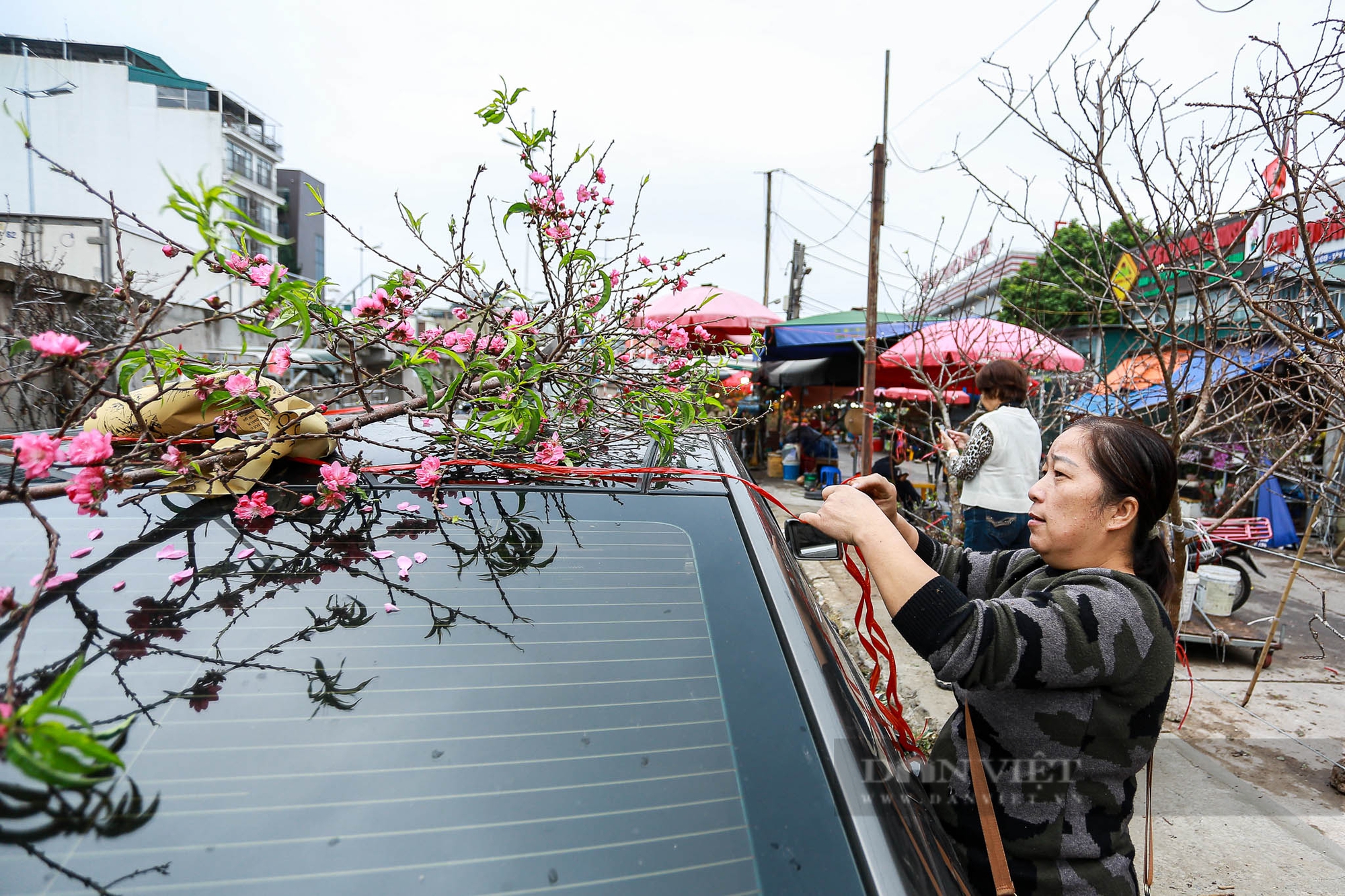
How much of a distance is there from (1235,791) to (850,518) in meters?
3.19

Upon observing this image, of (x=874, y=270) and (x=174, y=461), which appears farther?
(x=874, y=270)

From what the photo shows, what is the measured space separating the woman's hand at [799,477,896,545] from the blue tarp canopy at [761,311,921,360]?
8806 millimetres

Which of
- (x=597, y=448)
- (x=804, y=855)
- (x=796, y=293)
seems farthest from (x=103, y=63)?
(x=804, y=855)

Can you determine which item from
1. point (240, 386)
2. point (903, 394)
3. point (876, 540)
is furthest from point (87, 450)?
point (903, 394)

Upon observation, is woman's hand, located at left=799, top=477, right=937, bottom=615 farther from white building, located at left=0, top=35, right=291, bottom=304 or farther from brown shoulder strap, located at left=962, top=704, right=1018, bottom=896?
white building, located at left=0, top=35, right=291, bottom=304

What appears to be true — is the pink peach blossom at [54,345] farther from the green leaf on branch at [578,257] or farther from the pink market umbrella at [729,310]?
the pink market umbrella at [729,310]

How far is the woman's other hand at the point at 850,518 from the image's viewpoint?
4.48ft

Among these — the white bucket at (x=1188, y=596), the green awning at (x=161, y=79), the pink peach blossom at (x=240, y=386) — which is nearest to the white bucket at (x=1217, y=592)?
the white bucket at (x=1188, y=596)

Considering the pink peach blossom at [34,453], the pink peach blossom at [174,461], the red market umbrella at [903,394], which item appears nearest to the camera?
the pink peach blossom at [34,453]

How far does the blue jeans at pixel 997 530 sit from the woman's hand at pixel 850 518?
11.2 feet

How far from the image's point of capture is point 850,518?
140 centimetres

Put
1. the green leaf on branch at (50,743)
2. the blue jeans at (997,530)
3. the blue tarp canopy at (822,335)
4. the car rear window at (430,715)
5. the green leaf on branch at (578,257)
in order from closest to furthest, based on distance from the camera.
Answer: the green leaf on branch at (50,743) < the car rear window at (430,715) < the green leaf on branch at (578,257) < the blue jeans at (997,530) < the blue tarp canopy at (822,335)

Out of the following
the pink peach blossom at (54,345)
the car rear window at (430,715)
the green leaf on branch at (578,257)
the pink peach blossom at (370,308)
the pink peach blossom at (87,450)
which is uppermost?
the green leaf on branch at (578,257)

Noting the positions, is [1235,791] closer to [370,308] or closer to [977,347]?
[370,308]
